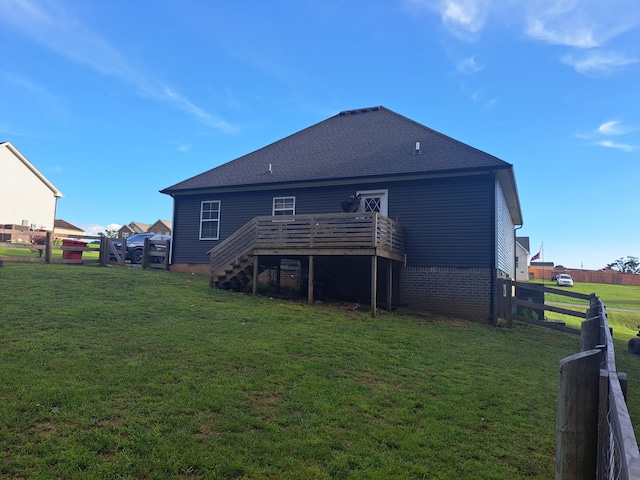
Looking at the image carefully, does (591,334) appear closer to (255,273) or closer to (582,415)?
(582,415)

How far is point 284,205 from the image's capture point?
16984 millimetres

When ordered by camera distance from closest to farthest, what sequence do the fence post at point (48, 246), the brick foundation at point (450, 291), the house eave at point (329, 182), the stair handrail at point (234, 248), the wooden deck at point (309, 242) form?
the wooden deck at point (309, 242), the brick foundation at point (450, 291), the house eave at point (329, 182), the stair handrail at point (234, 248), the fence post at point (48, 246)

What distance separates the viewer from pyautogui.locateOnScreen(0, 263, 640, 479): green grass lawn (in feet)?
11.8

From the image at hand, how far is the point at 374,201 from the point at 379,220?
3309mm

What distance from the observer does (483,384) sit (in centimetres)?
624

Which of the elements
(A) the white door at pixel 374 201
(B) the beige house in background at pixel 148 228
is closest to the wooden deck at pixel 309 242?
(A) the white door at pixel 374 201

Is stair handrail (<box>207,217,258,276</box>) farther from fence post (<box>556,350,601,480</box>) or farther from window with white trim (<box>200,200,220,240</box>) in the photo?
fence post (<box>556,350,601,480</box>)

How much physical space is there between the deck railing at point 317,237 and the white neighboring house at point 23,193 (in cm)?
2926

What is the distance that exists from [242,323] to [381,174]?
8060 mm

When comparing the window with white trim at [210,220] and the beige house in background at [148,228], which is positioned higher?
the beige house in background at [148,228]

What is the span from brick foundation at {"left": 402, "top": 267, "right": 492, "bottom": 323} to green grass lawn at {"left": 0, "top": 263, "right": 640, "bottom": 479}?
3.92 metres

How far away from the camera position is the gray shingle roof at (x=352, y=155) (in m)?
14.5

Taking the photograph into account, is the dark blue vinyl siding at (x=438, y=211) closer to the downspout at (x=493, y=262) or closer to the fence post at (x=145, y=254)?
the downspout at (x=493, y=262)

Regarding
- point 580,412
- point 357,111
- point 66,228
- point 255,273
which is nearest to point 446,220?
point 255,273
